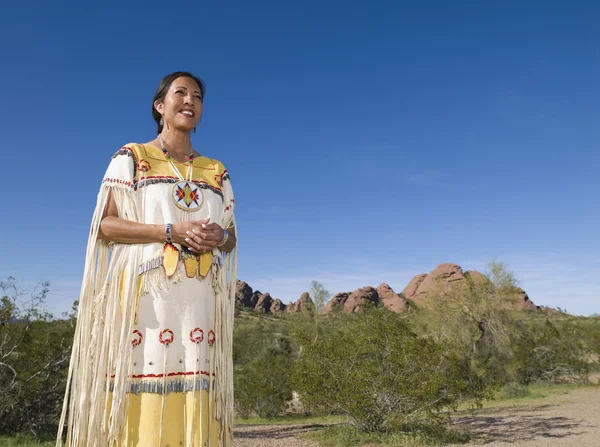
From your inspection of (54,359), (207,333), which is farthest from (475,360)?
(207,333)

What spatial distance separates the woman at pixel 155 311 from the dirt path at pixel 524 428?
23.5 feet

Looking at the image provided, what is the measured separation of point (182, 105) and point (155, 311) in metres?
0.96

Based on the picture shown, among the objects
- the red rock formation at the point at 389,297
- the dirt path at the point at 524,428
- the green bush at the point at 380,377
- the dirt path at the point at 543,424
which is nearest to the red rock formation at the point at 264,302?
the red rock formation at the point at 389,297

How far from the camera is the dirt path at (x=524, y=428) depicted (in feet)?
27.4

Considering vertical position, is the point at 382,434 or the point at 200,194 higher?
the point at 200,194

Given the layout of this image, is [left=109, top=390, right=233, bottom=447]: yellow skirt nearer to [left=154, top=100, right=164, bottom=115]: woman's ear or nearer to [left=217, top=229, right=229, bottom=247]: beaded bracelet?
[left=217, top=229, right=229, bottom=247]: beaded bracelet

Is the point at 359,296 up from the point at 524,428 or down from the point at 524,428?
up

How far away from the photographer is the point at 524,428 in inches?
378

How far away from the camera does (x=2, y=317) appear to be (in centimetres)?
833

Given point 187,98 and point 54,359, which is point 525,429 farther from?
point 187,98

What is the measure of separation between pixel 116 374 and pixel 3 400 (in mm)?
7429

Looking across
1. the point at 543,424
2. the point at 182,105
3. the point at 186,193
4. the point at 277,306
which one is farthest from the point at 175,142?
the point at 277,306

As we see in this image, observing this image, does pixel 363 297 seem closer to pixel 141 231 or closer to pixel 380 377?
pixel 380 377

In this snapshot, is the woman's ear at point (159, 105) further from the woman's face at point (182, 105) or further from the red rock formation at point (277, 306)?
the red rock formation at point (277, 306)
